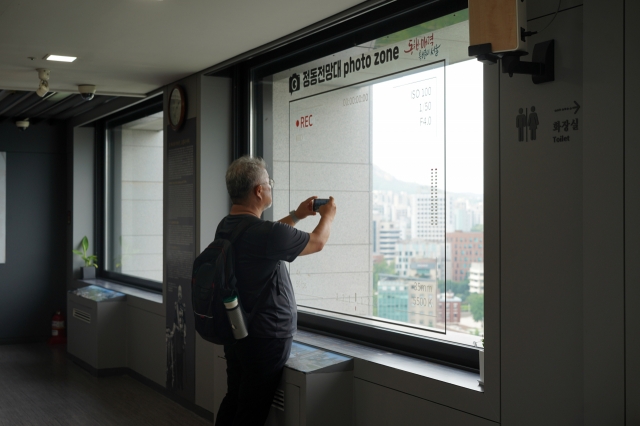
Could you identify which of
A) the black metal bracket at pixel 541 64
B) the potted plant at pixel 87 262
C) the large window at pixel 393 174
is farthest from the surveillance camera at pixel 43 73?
the black metal bracket at pixel 541 64

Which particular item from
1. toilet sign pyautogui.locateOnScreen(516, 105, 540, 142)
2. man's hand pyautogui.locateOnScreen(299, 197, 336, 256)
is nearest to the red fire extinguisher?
man's hand pyautogui.locateOnScreen(299, 197, 336, 256)

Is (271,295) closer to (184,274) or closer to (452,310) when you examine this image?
(452,310)

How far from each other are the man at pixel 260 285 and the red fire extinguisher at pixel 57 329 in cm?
540

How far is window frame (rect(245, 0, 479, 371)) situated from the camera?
3072 millimetres

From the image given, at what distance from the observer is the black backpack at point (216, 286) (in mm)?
2930

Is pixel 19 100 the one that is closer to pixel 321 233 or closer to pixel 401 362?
pixel 321 233

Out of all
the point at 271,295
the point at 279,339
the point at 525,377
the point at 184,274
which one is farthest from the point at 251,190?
the point at 184,274

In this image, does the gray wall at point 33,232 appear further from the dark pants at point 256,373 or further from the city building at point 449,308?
the city building at point 449,308

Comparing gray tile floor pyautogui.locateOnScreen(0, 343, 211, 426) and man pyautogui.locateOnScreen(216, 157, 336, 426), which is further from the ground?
man pyautogui.locateOnScreen(216, 157, 336, 426)

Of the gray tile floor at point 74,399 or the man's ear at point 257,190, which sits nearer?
the man's ear at point 257,190

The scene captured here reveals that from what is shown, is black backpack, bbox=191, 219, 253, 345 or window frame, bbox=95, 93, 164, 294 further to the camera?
window frame, bbox=95, 93, 164, 294

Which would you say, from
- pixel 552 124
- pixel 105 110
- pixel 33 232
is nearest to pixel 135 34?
pixel 552 124

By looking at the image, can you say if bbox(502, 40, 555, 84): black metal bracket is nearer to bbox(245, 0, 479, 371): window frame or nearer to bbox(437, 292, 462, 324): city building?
bbox(245, 0, 479, 371): window frame

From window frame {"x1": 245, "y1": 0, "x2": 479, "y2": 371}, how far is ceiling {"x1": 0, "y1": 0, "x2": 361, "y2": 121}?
0.90ft
